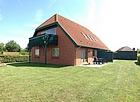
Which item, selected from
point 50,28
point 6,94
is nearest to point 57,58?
point 50,28

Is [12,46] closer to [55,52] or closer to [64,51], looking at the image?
[55,52]

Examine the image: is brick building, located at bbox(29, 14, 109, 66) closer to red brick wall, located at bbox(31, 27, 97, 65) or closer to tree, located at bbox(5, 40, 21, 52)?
red brick wall, located at bbox(31, 27, 97, 65)

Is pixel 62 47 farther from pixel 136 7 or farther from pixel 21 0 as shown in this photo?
pixel 136 7

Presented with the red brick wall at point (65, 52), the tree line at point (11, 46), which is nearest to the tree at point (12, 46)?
the tree line at point (11, 46)

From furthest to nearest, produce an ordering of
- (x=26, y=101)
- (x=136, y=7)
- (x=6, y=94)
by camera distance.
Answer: (x=136, y=7) < (x=6, y=94) < (x=26, y=101)

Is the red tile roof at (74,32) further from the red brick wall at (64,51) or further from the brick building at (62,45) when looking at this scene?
the red brick wall at (64,51)

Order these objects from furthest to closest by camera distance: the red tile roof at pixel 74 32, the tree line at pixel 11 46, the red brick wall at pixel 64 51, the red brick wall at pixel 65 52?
the tree line at pixel 11 46 → the red tile roof at pixel 74 32 → the red brick wall at pixel 64 51 → the red brick wall at pixel 65 52

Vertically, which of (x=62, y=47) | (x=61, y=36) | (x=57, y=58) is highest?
(x=61, y=36)

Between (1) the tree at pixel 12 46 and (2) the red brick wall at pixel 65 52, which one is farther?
(1) the tree at pixel 12 46

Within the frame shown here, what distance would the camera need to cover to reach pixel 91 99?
4.35 meters

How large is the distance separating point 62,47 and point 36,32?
8.11 metres

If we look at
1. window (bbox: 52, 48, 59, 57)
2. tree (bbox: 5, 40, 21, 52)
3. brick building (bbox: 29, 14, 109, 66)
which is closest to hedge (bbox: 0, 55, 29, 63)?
brick building (bbox: 29, 14, 109, 66)

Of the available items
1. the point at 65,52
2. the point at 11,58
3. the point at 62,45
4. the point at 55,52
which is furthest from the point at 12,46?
the point at 65,52

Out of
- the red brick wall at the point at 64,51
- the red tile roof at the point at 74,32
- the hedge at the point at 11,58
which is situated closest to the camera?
the red brick wall at the point at 64,51
